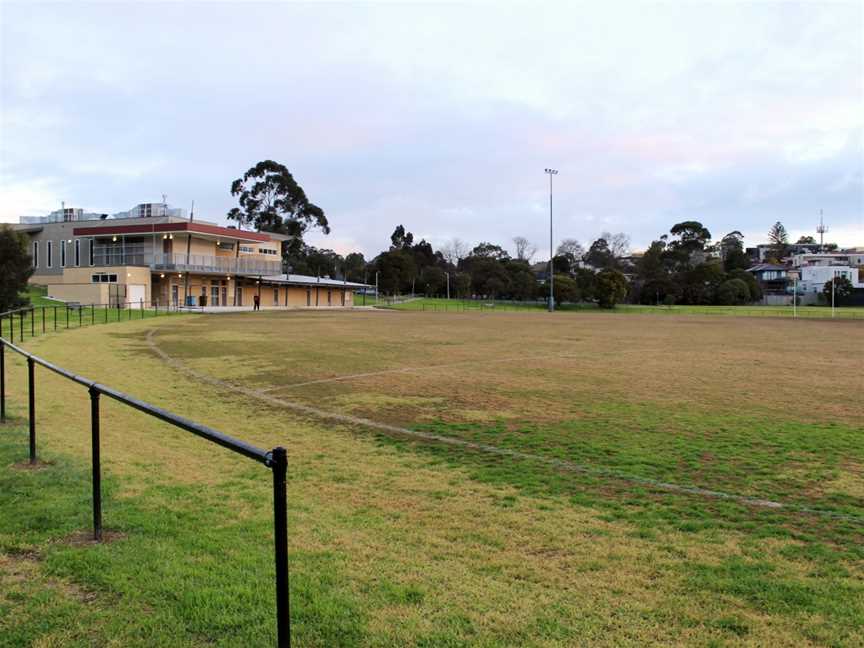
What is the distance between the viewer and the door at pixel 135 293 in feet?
189

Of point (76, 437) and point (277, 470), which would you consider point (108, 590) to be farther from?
point (76, 437)

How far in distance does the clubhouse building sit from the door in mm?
97

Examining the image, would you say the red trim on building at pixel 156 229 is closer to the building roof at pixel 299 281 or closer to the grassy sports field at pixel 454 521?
the building roof at pixel 299 281

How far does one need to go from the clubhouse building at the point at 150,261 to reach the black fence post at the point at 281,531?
5885 cm

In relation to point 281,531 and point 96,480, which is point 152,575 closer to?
point 96,480

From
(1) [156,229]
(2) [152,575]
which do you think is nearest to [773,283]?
(1) [156,229]

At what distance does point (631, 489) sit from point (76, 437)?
661 cm

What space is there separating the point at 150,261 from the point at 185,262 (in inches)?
129

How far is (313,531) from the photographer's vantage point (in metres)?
5.00

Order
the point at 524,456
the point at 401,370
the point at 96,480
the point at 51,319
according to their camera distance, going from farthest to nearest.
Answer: the point at 51,319 → the point at 401,370 → the point at 524,456 → the point at 96,480

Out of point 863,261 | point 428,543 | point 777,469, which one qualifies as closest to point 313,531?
point 428,543

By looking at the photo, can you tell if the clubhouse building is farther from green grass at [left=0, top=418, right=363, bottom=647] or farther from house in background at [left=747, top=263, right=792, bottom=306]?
house in background at [left=747, top=263, right=792, bottom=306]

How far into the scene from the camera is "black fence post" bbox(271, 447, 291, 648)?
8.40 feet

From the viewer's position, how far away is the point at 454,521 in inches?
211
